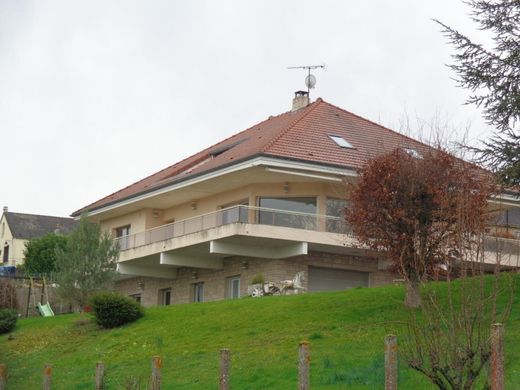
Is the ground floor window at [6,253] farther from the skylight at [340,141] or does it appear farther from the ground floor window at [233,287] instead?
the skylight at [340,141]

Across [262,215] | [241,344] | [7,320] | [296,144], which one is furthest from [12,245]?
[241,344]

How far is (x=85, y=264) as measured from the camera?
41.8 meters

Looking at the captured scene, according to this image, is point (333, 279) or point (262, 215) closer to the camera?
point (262, 215)

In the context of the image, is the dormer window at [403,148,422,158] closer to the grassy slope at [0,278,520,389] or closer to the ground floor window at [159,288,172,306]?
the grassy slope at [0,278,520,389]

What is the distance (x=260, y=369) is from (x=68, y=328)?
1383 cm

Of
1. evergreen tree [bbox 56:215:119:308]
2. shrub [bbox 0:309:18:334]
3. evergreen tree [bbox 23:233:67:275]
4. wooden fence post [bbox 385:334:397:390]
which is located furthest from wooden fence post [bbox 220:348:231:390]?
evergreen tree [bbox 23:233:67:275]

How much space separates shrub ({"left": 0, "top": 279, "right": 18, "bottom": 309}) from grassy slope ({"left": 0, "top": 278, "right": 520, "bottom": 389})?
7.48m

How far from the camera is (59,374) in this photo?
27609 mm

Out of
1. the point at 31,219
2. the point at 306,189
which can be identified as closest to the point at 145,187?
the point at 306,189

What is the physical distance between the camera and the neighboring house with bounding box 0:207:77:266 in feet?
314

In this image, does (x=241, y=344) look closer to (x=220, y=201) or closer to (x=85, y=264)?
(x=85, y=264)

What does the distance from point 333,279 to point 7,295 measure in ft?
41.5

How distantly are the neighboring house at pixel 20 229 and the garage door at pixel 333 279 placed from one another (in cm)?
5341

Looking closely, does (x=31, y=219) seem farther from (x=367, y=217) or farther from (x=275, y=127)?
(x=367, y=217)
